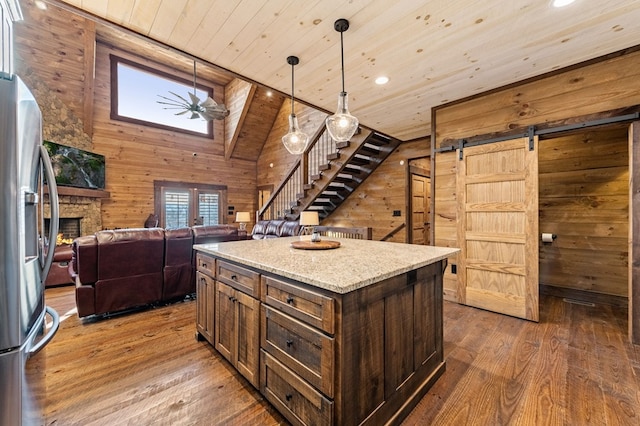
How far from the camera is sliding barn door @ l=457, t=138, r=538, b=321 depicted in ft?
9.65

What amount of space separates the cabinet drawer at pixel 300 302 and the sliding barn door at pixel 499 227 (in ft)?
9.05

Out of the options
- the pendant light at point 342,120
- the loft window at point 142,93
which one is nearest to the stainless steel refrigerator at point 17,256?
the pendant light at point 342,120

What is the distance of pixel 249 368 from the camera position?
5.90 feet

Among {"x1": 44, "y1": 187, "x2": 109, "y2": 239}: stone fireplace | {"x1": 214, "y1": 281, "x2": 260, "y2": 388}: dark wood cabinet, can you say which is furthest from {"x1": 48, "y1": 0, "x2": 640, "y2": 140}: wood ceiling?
{"x1": 44, "y1": 187, "x2": 109, "y2": 239}: stone fireplace

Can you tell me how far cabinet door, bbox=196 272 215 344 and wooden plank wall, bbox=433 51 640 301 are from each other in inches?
117

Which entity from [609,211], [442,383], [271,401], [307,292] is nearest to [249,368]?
[271,401]

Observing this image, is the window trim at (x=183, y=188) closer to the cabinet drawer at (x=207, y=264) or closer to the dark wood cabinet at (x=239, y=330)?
the cabinet drawer at (x=207, y=264)

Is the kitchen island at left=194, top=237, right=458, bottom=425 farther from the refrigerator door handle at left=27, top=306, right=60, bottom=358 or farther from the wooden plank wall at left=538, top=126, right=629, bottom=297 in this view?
the wooden plank wall at left=538, top=126, right=629, bottom=297

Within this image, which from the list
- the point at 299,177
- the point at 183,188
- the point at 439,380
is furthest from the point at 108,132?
the point at 439,380

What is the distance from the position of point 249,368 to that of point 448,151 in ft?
11.2

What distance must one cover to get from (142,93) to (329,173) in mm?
5598

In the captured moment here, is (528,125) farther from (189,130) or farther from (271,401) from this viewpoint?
(189,130)

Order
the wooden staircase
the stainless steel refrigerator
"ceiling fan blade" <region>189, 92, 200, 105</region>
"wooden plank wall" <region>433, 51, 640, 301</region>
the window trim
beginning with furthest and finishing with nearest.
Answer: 1. the window trim
2. the wooden staircase
3. "ceiling fan blade" <region>189, 92, 200, 105</region>
4. "wooden plank wall" <region>433, 51, 640, 301</region>
5. the stainless steel refrigerator

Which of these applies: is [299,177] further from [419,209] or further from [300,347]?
[300,347]
